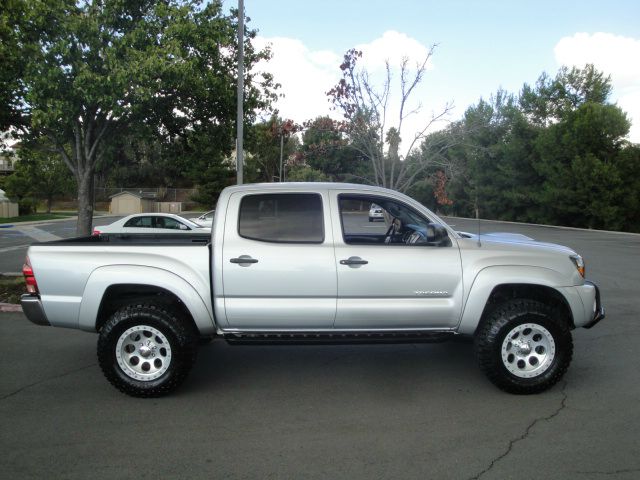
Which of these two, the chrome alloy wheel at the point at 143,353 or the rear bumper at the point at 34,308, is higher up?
the rear bumper at the point at 34,308

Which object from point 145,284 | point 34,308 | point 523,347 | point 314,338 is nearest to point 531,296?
point 523,347

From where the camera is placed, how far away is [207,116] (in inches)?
466

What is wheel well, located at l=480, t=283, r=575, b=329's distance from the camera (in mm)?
5129

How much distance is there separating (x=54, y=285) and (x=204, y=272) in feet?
4.51

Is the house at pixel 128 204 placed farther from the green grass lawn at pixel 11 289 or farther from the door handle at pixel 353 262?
the door handle at pixel 353 262

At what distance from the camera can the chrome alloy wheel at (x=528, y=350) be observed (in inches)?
197

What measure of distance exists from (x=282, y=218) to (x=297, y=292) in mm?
705

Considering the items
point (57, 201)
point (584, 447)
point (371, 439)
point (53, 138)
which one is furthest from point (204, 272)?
point (57, 201)

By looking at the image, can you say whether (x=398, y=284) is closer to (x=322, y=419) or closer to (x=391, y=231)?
(x=391, y=231)

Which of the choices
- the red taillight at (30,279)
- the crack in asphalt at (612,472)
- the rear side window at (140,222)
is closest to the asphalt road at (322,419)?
the crack in asphalt at (612,472)

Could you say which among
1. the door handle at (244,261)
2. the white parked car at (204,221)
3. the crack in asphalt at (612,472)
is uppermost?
the door handle at (244,261)

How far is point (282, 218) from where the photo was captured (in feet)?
16.7

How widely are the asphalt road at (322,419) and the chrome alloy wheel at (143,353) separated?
0.27m

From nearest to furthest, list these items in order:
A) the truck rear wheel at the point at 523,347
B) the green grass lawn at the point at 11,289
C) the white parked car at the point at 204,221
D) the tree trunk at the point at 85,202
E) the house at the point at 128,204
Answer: the truck rear wheel at the point at 523,347
the green grass lawn at the point at 11,289
the tree trunk at the point at 85,202
the white parked car at the point at 204,221
the house at the point at 128,204
